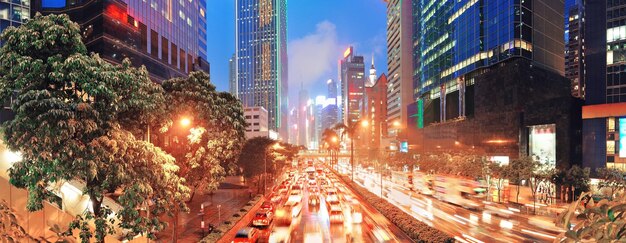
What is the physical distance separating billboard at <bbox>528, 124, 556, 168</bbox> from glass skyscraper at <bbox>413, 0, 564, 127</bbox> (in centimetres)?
2071

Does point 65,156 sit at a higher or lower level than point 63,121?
lower

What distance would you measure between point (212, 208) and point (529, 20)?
79.7 m

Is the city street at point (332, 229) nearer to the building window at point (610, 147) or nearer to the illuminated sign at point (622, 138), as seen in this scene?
the building window at point (610, 147)

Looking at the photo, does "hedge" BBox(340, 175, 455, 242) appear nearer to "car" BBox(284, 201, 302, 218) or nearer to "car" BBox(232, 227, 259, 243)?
"car" BBox(284, 201, 302, 218)

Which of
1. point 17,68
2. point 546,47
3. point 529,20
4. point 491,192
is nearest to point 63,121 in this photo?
point 17,68

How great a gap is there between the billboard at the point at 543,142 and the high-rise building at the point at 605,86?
6128 millimetres

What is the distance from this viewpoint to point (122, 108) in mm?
14570

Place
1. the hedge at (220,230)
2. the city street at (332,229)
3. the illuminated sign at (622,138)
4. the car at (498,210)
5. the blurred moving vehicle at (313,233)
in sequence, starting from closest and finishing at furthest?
the hedge at (220,230) < the blurred moving vehicle at (313,233) < the city street at (332,229) < the car at (498,210) < the illuminated sign at (622,138)

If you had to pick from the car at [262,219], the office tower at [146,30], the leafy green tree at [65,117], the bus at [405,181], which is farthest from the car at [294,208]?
the office tower at [146,30]

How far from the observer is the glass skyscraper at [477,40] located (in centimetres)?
8500

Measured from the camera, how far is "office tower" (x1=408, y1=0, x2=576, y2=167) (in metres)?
67.4

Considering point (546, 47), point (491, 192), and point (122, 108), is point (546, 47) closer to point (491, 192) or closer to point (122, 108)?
point (491, 192)

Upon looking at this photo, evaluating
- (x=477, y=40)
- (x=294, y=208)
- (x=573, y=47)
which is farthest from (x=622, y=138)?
(x=573, y=47)

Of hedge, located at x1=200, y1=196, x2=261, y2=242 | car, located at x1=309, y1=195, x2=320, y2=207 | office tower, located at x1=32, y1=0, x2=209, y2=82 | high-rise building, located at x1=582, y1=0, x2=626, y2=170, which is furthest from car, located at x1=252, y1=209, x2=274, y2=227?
high-rise building, located at x1=582, y1=0, x2=626, y2=170
